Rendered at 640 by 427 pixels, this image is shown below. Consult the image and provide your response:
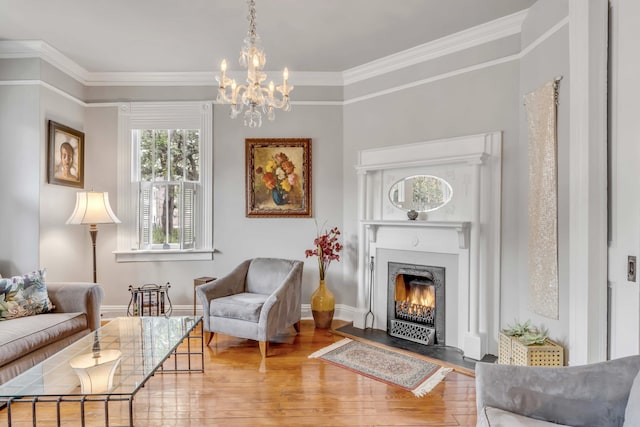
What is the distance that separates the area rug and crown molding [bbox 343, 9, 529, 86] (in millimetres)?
2852

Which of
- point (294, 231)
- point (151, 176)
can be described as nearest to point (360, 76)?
point (294, 231)

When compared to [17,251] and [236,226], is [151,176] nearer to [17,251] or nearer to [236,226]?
[236,226]

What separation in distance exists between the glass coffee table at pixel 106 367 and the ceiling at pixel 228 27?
2530 mm

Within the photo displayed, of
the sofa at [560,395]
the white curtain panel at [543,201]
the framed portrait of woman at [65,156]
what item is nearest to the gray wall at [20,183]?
the framed portrait of woman at [65,156]

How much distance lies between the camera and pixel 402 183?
337 cm

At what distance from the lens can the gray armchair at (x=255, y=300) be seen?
2898 mm

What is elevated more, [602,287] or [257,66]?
[257,66]

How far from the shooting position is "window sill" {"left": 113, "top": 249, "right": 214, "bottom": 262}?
379cm

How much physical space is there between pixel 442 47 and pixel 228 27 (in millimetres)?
2013

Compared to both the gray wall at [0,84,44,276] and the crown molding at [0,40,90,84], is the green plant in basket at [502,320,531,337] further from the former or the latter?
the crown molding at [0,40,90,84]

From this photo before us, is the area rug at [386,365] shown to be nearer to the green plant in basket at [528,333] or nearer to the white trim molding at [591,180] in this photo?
the green plant in basket at [528,333]

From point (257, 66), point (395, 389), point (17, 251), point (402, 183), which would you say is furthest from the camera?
point (402, 183)

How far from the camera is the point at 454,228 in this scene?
296 cm

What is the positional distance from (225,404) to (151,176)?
280cm
